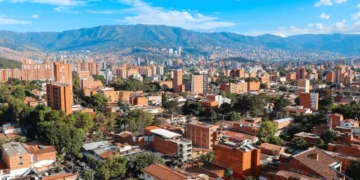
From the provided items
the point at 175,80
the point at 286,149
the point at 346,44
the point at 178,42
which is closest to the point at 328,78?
the point at 175,80

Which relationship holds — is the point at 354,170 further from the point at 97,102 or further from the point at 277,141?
the point at 97,102

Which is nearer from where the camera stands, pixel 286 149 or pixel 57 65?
pixel 286 149

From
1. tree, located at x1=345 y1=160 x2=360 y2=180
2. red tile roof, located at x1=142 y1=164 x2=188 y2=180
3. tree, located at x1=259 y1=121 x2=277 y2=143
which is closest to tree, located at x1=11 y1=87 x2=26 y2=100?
red tile roof, located at x1=142 y1=164 x2=188 y2=180

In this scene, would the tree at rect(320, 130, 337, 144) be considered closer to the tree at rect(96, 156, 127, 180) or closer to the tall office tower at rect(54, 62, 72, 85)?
the tree at rect(96, 156, 127, 180)

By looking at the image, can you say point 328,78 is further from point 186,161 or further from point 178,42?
point 178,42

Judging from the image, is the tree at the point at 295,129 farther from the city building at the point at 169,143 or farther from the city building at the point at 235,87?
the city building at the point at 235,87

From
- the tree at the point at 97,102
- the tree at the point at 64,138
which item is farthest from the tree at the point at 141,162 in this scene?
the tree at the point at 97,102

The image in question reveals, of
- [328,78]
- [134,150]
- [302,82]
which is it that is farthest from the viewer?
[328,78]
